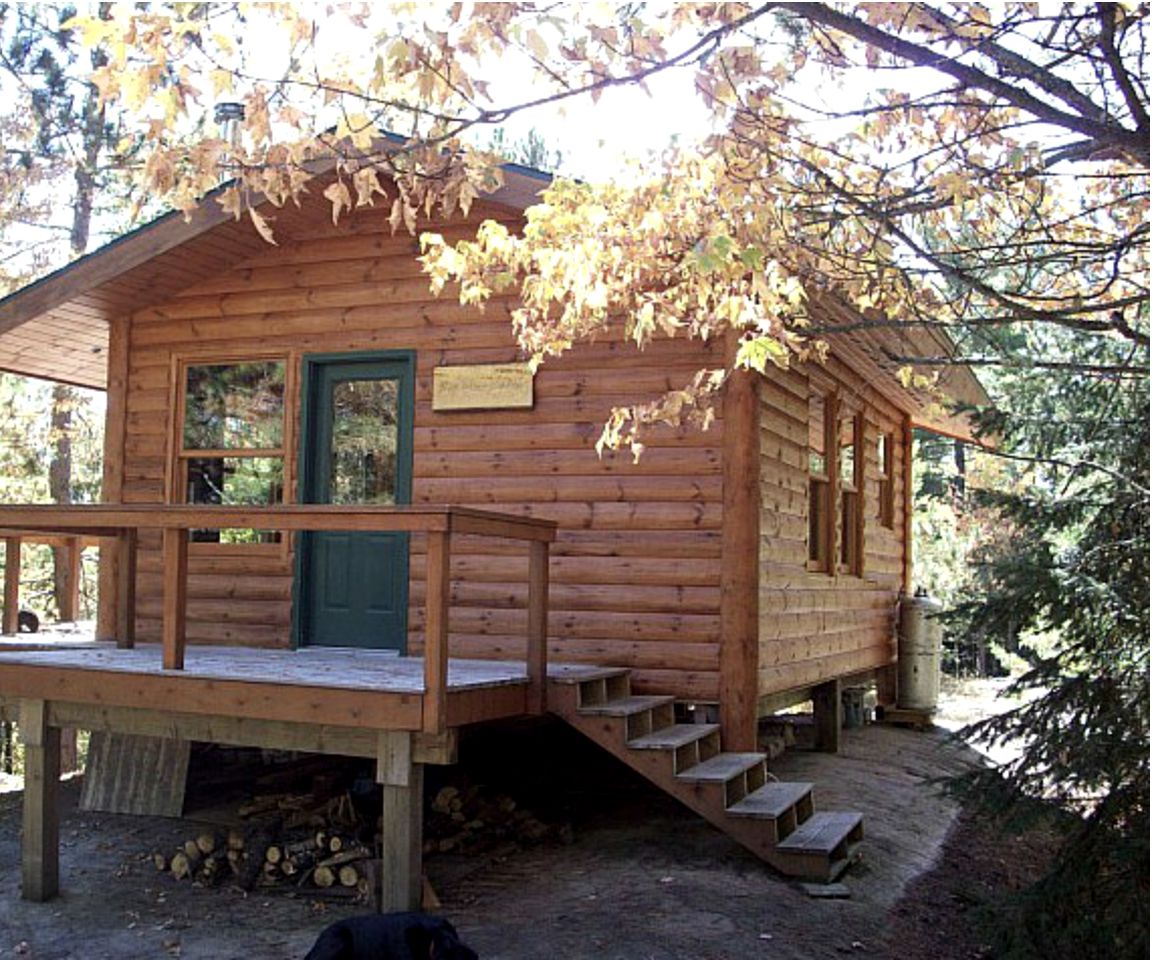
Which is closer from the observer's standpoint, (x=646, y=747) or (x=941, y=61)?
(x=941, y=61)

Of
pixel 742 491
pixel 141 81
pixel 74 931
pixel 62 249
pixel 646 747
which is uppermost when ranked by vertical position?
pixel 62 249

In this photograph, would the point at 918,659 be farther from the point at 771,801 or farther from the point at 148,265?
the point at 148,265

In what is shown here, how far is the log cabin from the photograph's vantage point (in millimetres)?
6711

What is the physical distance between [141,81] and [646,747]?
4.46 m

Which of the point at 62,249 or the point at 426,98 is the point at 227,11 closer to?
the point at 426,98

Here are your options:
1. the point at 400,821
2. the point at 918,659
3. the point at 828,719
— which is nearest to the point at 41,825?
the point at 400,821

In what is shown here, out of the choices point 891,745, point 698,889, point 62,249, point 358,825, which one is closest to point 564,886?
point 698,889

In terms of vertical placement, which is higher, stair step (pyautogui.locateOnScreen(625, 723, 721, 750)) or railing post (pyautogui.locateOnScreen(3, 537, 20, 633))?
railing post (pyautogui.locateOnScreen(3, 537, 20, 633))

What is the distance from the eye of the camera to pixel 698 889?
643cm

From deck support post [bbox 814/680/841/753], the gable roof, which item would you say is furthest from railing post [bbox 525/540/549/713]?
deck support post [bbox 814/680/841/753]

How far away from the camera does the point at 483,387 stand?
861cm

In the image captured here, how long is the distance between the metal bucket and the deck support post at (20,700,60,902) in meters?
9.00

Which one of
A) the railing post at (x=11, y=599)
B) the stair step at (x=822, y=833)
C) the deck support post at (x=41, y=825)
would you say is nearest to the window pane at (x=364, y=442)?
the deck support post at (x=41, y=825)

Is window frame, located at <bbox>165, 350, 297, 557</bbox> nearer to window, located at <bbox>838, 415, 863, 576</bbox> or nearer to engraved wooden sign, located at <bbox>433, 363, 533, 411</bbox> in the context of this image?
engraved wooden sign, located at <bbox>433, 363, 533, 411</bbox>
